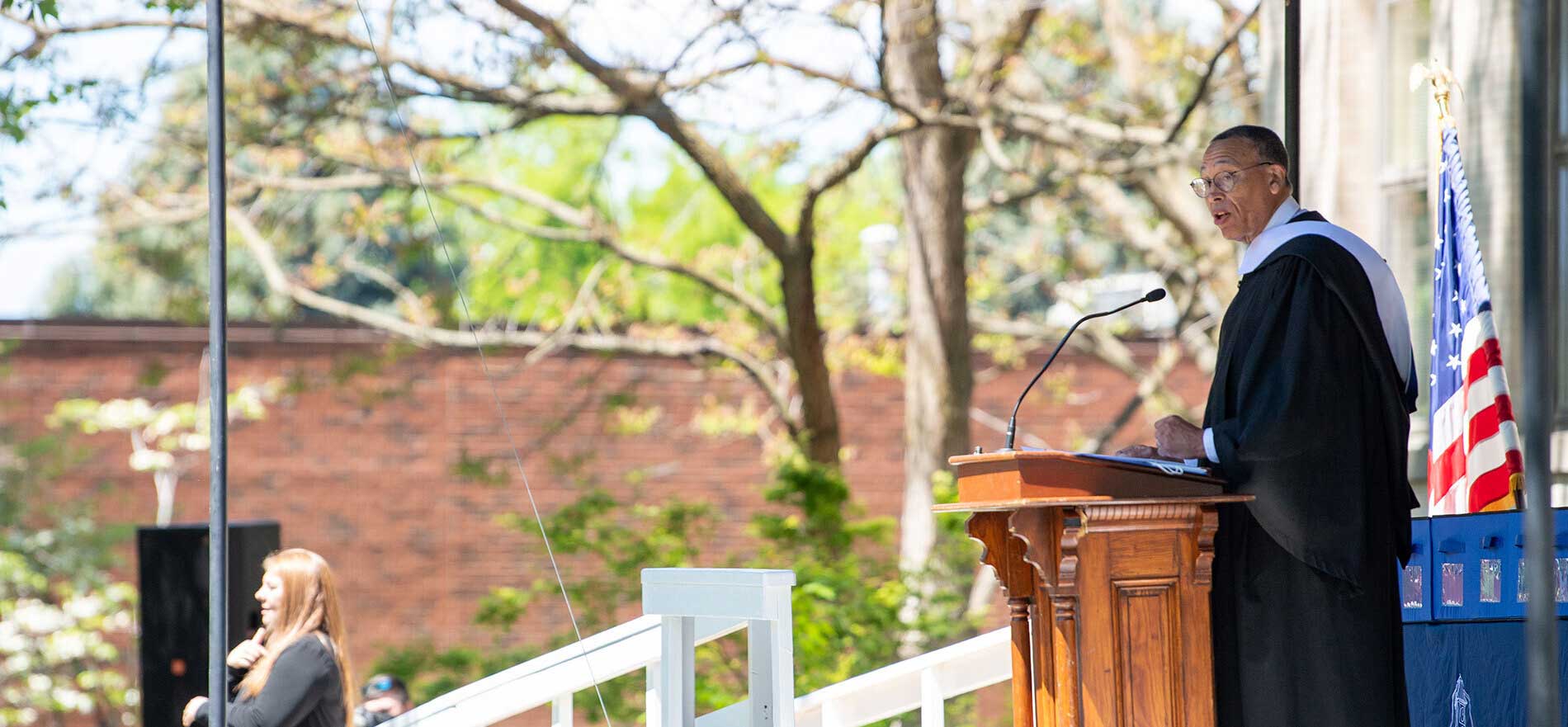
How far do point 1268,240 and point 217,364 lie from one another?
206 cm

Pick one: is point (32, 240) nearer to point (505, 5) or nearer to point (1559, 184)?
point (505, 5)

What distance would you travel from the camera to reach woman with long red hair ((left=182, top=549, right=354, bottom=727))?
15.4ft

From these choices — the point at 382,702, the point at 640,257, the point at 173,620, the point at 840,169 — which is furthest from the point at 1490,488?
the point at 640,257

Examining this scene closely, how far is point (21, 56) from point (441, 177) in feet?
9.36

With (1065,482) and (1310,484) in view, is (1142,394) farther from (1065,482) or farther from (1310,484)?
(1065,482)

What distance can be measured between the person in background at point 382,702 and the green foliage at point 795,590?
1.28m

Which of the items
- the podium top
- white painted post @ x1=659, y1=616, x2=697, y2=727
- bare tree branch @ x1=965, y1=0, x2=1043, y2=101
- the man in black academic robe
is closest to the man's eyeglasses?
the man in black academic robe

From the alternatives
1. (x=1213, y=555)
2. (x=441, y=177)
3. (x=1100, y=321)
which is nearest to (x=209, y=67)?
(x=1213, y=555)

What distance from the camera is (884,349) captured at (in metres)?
12.9

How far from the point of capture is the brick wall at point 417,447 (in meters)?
13.8

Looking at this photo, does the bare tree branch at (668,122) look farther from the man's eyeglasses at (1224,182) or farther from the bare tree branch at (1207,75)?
the man's eyeglasses at (1224,182)

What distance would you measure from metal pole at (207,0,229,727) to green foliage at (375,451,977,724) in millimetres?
4780

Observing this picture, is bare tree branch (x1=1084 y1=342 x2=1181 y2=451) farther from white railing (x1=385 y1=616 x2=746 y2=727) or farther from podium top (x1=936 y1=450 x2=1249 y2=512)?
podium top (x1=936 y1=450 x2=1249 y2=512)

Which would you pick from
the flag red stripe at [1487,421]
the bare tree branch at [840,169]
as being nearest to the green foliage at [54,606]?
the bare tree branch at [840,169]
